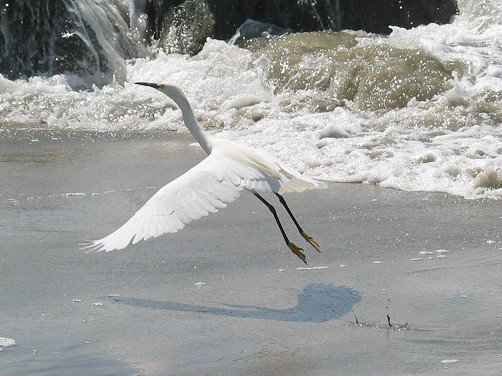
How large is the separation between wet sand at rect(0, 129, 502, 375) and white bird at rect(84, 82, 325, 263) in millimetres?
317

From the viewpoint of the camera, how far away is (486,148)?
8.24 m

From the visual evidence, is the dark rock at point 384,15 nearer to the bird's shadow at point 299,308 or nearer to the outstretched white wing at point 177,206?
the outstretched white wing at point 177,206

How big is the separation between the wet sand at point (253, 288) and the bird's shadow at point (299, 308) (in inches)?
0.6

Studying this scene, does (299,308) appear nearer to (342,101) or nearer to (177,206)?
(177,206)

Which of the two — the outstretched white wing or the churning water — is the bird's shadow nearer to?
the outstretched white wing

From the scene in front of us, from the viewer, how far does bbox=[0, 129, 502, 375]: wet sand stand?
4008 millimetres

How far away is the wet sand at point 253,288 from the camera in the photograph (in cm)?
401

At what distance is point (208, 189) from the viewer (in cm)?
499

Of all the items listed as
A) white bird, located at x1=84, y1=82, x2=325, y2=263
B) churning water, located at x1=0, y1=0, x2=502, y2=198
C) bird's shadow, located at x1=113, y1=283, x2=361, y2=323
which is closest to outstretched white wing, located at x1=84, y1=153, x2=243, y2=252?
white bird, located at x1=84, y1=82, x2=325, y2=263

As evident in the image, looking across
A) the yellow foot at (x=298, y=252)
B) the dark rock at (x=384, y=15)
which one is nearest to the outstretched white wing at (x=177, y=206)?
the yellow foot at (x=298, y=252)

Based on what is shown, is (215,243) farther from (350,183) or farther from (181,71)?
(181,71)

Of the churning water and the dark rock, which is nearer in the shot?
the churning water

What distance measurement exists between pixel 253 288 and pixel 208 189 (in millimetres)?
567

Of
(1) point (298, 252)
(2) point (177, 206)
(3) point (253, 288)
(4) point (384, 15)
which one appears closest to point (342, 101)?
(4) point (384, 15)
